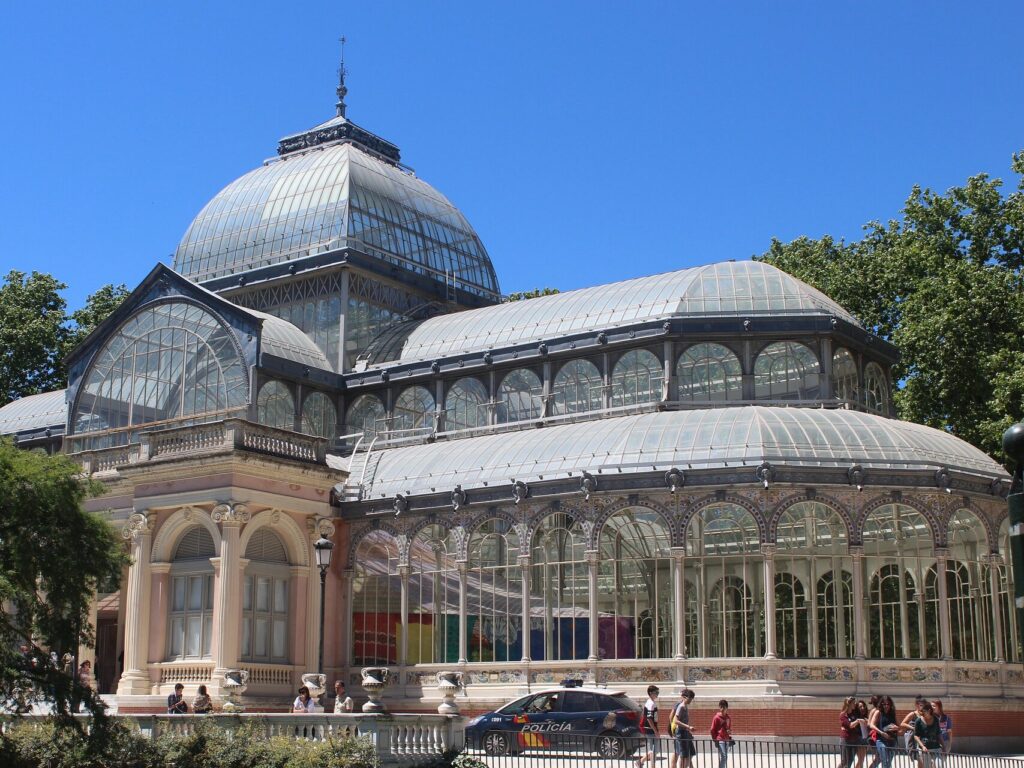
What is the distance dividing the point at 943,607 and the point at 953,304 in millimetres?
16785

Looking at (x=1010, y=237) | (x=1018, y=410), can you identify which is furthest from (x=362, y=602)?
(x=1010, y=237)

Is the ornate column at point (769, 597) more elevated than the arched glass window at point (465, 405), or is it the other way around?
the arched glass window at point (465, 405)

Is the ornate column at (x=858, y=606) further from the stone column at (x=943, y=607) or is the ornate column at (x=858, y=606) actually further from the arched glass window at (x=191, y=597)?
the arched glass window at (x=191, y=597)

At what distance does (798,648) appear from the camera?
33156 mm

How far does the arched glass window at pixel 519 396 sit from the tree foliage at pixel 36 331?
1162 inches

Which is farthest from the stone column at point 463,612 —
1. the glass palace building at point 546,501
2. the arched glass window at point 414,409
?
the arched glass window at point 414,409

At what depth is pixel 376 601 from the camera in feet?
127

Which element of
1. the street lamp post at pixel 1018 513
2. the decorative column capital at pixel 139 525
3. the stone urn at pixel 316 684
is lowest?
the stone urn at pixel 316 684

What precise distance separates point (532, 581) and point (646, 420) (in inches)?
210

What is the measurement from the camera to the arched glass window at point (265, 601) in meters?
37.1

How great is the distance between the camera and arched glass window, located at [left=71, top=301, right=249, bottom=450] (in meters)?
41.9

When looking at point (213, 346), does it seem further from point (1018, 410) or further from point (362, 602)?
point (1018, 410)

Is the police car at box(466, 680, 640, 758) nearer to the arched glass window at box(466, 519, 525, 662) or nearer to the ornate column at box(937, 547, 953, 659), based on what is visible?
the arched glass window at box(466, 519, 525, 662)

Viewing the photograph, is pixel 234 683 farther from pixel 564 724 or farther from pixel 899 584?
pixel 899 584
